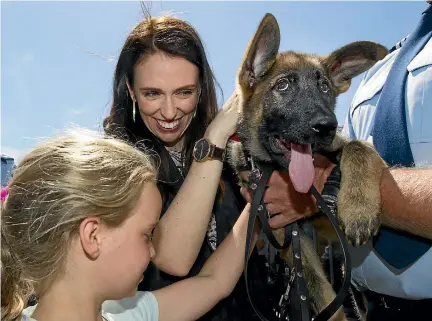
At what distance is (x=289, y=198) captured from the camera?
131 inches

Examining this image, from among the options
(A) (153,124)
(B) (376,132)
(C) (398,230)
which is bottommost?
(C) (398,230)

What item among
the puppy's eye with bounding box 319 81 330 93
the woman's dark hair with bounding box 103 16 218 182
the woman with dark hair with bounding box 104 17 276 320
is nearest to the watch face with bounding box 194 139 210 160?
the woman with dark hair with bounding box 104 17 276 320

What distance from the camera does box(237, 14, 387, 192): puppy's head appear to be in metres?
3.31

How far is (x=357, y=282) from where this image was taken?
340 centimetres

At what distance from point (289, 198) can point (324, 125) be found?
58 cm

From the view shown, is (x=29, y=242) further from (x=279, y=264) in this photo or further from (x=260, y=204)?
(x=279, y=264)

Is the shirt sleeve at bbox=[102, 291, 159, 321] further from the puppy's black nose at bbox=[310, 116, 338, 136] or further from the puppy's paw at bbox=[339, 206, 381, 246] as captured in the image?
the puppy's black nose at bbox=[310, 116, 338, 136]

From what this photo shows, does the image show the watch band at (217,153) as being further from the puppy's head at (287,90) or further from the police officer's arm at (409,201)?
the police officer's arm at (409,201)

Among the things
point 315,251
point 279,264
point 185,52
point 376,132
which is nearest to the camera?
point 376,132

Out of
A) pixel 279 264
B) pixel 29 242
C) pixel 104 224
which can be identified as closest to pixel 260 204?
pixel 104 224

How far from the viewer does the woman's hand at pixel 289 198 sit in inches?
128

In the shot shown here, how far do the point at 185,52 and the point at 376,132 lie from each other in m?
1.47

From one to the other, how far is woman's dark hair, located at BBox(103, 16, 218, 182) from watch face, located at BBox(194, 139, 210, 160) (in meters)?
0.37

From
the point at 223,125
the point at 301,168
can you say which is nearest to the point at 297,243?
the point at 301,168
